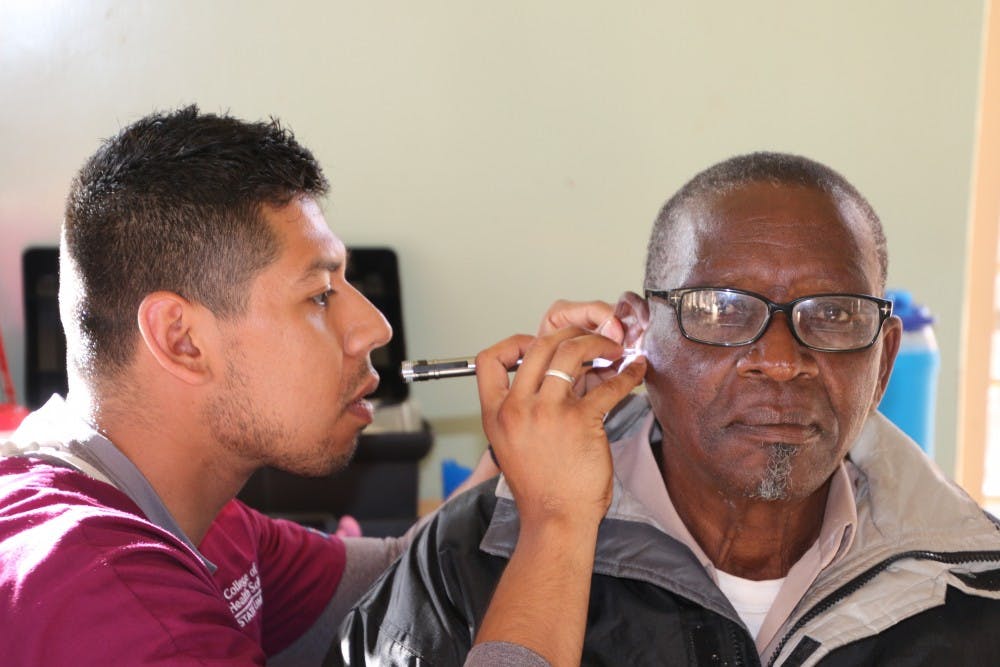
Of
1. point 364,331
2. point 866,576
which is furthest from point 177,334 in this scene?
point 866,576

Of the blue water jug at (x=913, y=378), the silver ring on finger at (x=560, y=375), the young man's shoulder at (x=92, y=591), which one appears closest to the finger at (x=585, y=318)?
the silver ring on finger at (x=560, y=375)

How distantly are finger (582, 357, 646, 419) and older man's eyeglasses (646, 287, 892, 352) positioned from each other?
0.10 metres

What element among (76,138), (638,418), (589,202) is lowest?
(638,418)

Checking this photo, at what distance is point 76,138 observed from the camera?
9.14 ft

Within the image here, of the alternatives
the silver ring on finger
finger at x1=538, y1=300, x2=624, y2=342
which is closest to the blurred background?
finger at x1=538, y1=300, x2=624, y2=342

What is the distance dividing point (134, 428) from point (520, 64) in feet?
5.40

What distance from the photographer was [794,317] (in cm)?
138

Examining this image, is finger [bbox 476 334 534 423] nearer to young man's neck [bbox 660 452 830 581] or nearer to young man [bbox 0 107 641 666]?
young man [bbox 0 107 641 666]

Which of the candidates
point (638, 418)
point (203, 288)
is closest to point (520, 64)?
point (638, 418)

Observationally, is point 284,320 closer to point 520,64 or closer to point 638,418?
point 638,418

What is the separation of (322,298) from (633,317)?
0.42 metres

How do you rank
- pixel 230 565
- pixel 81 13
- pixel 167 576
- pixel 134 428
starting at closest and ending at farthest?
pixel 167 576 < pixel 134 428 < pixel 230 565 < pixel 81 13

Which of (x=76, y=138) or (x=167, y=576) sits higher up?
(x=76, y=138)

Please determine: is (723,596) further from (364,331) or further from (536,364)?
(364,331)
